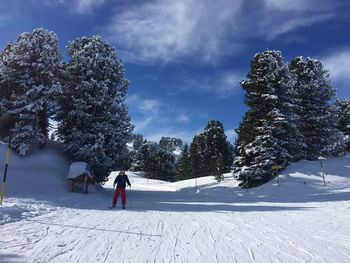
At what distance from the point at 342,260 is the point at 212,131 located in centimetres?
6685

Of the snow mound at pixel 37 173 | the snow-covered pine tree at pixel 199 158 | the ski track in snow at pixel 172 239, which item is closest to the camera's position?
the ski track in snow at pixel 172 239

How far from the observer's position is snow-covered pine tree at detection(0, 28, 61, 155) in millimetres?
24094

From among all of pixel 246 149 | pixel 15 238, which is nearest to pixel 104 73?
pixel 246 149

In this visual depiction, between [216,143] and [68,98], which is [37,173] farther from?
[216,143]

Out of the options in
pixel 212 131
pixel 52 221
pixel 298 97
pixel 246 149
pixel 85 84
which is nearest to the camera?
pixel 52 221

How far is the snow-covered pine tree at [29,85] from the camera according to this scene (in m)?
24.1

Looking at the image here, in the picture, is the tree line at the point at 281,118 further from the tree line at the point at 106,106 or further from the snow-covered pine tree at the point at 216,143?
the snow-covered pine tree at the point at 216,143

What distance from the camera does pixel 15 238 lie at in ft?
22.9

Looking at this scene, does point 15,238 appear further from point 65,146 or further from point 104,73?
point 104,73

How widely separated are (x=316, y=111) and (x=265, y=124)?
9.15m

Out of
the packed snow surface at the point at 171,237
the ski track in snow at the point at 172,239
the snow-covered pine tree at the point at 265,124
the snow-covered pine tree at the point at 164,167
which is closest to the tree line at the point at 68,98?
the snow-covered pine tree at the point at 265,124

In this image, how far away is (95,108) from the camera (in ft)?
88.9

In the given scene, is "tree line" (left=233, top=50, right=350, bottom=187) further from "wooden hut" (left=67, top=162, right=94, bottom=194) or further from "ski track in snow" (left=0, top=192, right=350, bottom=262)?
"ski track in snow" (left=0, top=192, right=350, bottom=262)

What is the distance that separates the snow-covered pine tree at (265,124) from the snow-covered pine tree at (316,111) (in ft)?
14.5
